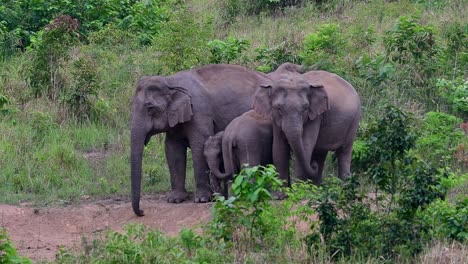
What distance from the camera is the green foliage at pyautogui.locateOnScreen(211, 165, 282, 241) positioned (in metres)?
9.75

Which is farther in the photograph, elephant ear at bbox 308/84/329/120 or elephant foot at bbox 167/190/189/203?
elephant foot at bbox 167/190/189/203

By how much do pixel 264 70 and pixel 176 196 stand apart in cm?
339

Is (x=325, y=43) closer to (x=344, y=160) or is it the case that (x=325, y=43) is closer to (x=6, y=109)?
(x=344, y=160)

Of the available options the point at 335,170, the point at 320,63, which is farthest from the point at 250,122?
the point at 320,63

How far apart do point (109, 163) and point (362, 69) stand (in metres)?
4.05

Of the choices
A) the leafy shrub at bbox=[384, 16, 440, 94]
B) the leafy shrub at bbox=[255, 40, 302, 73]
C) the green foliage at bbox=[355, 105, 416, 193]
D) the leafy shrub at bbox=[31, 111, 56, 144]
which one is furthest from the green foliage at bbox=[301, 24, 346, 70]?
the green foliage at bbox=[355, 105, 416, 193]

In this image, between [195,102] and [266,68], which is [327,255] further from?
[266,68]

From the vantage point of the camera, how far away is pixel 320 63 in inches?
601

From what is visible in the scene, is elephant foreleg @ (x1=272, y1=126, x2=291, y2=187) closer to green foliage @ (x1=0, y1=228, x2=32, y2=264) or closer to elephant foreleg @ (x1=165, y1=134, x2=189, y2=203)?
elephant foreleg @ (x1=165, y1=134, x2=189, y2=203)

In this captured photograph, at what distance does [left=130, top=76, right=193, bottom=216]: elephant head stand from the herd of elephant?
0.04 ft

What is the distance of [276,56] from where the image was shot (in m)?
16.4

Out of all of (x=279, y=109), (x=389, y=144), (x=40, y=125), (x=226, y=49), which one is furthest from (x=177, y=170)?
(x=389, y=144)

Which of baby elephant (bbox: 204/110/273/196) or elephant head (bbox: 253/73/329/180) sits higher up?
elephant head (bbox: 253/73/329/180)

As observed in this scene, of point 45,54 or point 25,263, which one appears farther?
point 45,54
